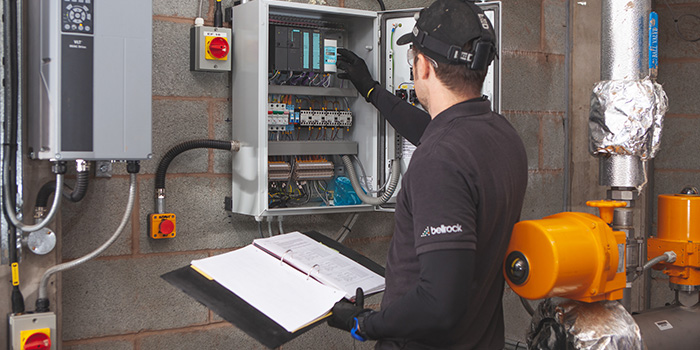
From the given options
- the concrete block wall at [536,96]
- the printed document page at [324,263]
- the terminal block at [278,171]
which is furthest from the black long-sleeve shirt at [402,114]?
the concrete block wall at [536,96]

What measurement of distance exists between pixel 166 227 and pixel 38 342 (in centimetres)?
56

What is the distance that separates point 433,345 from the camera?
59.8 inches

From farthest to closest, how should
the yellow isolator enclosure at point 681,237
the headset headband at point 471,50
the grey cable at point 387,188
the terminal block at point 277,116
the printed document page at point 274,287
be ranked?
the yellow isolator enclosure at point 681,237 → the grey cable at point 387,188 → the terminal block at point 277,116 → the printed document page at point 274,287 → the headset headband at point 471,50

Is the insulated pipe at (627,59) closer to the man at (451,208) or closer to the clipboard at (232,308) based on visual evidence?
the man at (451,208)

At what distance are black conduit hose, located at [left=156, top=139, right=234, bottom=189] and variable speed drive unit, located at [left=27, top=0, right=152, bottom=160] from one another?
37cm

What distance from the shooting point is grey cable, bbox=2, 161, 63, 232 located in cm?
183

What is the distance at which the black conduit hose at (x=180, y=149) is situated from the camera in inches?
88.7

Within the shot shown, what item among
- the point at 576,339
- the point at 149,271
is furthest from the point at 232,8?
the point at 576,339

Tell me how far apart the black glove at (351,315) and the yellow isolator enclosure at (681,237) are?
158 cm

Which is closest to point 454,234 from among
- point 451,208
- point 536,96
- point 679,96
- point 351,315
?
point 451,208

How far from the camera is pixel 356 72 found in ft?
7.80

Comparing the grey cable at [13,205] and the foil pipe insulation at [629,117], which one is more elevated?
the foil pipe insulation at [629,117]

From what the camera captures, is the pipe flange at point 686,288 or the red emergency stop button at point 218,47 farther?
the pipe flange at point 686,288

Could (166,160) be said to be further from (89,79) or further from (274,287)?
(274,287)
